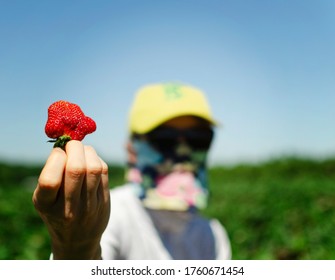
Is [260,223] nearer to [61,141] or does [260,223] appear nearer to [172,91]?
[172,91]

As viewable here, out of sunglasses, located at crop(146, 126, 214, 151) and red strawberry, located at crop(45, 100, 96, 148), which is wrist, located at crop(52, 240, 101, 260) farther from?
sunglasses, located at crop(146, 126, 214, 151)

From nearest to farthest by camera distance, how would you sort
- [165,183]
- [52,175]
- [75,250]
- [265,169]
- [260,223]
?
[52,175] → [75,250] → [165,183] → [260,223] → [265,169]

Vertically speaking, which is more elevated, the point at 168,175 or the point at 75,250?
the point at 168,175

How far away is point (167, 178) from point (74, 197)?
0.89 meters

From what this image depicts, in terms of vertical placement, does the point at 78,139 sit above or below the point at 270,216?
below

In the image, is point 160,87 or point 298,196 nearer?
point 160,87

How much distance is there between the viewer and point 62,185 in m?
0.88

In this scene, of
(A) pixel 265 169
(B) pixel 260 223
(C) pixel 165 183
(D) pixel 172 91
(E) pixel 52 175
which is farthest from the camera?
(A) pixel 265 169

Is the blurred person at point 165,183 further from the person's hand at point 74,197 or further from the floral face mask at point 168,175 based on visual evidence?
the person's hand at point 74,197

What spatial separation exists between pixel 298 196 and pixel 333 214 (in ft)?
2.00

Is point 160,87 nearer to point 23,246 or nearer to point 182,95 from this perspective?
point 182,95

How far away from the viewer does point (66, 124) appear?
0.91 metres

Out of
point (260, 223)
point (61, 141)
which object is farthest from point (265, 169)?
point (61, 141)

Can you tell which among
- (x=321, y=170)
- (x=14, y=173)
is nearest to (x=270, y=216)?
(x=321, y=170)
